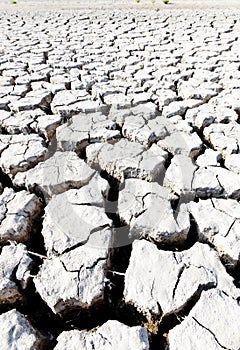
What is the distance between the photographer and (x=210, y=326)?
109cm

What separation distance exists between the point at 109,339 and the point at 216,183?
3.06 ft

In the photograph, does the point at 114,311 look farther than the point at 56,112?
No

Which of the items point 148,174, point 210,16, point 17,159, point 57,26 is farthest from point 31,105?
point 210,16

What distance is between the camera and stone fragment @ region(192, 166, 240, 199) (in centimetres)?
164

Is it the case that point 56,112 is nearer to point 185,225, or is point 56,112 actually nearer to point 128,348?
point 185,225

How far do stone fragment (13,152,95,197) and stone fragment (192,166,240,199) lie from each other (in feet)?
1.83

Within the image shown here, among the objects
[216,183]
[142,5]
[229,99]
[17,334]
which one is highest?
[142,5]

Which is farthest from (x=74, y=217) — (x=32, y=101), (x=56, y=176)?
(x=32, y=101)

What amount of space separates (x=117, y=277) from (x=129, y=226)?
253mm

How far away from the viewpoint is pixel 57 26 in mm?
4898

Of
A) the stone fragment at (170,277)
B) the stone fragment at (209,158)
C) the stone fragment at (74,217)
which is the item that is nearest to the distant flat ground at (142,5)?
the stone fragment at (209,158)

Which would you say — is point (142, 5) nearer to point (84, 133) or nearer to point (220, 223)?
point (84, 133)

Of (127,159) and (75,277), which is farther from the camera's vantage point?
(127,159)

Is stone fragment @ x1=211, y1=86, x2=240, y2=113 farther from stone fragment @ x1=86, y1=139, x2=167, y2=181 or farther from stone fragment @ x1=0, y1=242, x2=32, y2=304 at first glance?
stone fragment @ x1=0, y1=242, x2=32, y2=304
